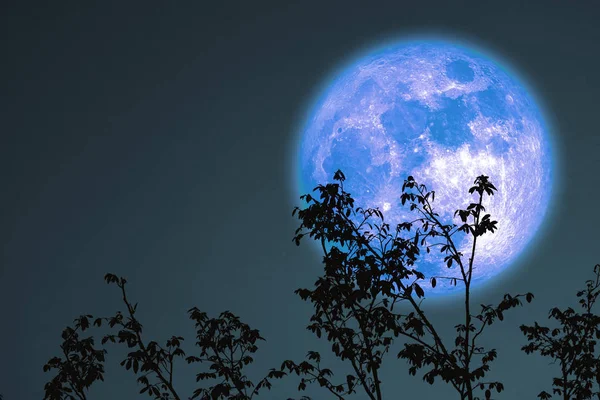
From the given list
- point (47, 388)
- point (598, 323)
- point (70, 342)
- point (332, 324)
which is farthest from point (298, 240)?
point (598, 323)

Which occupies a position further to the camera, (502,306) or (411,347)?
(502,306)

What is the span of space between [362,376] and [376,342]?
0.88m

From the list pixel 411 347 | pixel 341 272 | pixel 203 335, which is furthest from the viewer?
pixel 203 335

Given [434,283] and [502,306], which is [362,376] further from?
[502,306]

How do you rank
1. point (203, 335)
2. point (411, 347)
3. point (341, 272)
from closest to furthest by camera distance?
1. point (411, 347)
2. point (341, 272)
3. point (203, 335)

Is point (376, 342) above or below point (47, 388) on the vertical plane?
above

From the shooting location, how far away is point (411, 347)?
27.9ft

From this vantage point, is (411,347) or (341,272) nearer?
(411,347)

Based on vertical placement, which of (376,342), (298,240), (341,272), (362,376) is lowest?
(362,376)

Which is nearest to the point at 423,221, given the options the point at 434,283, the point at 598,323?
the point at 434,283

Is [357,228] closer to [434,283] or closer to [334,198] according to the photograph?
[334,198]

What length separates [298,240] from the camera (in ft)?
31.2

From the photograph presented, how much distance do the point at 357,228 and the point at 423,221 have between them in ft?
3.91

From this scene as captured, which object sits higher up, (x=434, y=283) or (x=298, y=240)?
(x=298, y=240)
